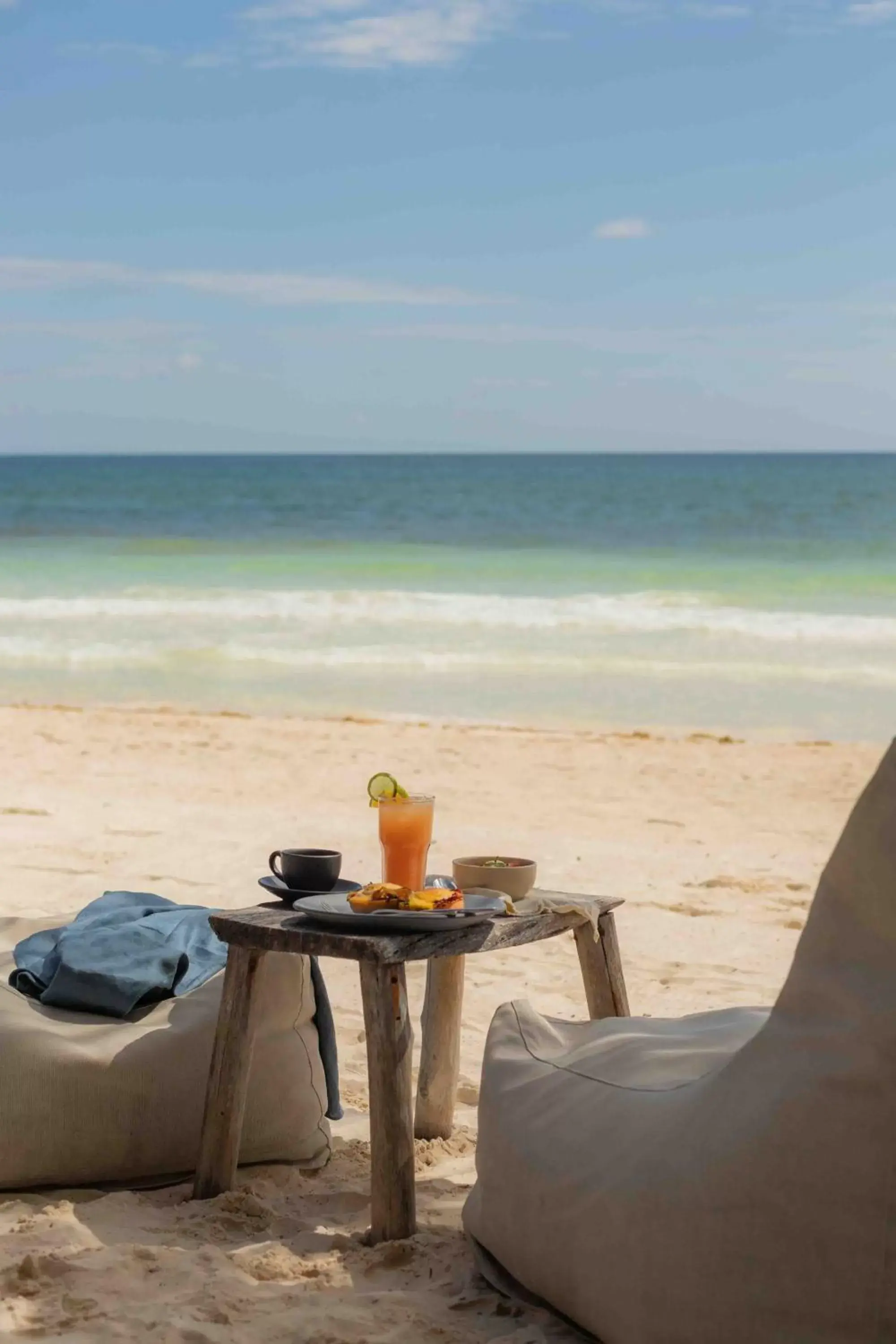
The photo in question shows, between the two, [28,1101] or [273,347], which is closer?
[28,1101]

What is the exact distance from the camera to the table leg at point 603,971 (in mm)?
2660

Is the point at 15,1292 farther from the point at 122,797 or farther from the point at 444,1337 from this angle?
the point at 122,797

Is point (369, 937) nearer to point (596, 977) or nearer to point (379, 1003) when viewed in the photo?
point (379, 1003)

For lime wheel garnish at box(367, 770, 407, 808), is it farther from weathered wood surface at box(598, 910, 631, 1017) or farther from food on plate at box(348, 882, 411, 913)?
weathered wood surface at box(598, 910, 631, 1017)

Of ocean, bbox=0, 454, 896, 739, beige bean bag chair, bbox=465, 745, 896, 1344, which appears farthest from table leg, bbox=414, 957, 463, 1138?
ocean, bbox=0, 454, 896, 739

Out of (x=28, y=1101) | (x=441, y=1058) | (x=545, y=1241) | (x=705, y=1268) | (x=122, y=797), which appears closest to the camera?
(x=705, y=1268)

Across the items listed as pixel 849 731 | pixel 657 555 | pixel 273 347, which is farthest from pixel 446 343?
pixel 849 731

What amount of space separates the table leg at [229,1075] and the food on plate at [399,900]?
0.25m

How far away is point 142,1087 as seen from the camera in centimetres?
255

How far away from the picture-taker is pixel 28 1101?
2506 mm

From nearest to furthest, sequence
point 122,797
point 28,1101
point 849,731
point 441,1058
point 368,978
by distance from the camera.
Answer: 1. point 368,978
2. point 28,1101
3. point 441,1058
4. point 122,797
5. point 849,731

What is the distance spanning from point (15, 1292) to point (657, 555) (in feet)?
72.5

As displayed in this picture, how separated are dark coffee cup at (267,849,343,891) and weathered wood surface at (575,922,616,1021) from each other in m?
0.45

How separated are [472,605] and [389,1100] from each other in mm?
13476
